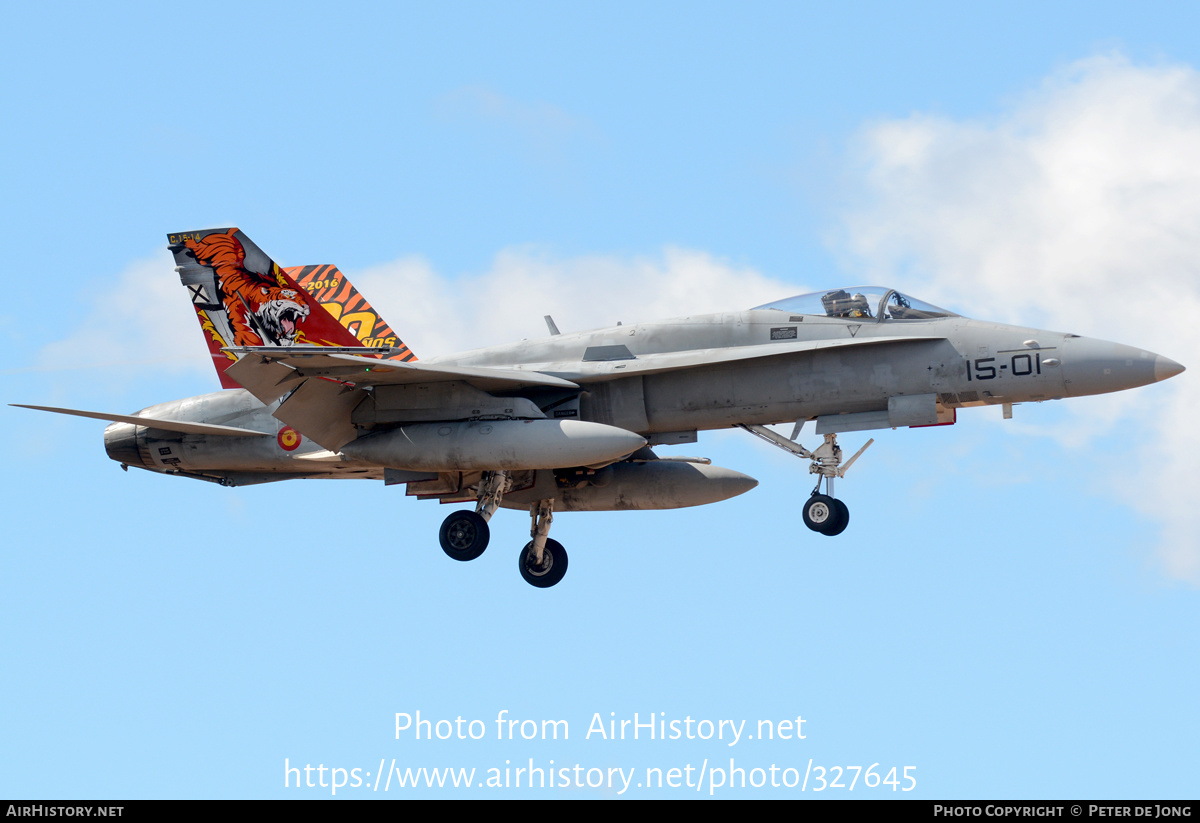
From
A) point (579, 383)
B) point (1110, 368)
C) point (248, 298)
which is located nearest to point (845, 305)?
point (1110, 368)

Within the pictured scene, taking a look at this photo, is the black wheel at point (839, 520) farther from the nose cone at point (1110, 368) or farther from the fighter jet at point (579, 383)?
the nose cone at point (1110, 368)

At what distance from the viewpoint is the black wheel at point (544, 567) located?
22516 millimetres

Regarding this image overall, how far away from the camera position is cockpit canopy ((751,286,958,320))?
1962 centimetres

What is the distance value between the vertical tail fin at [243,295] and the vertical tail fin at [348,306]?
3124 mm

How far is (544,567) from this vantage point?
2253 cm

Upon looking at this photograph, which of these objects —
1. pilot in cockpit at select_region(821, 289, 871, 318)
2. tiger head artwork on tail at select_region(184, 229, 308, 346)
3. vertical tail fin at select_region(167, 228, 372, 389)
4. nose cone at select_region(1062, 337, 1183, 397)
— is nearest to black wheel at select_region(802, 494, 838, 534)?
pilot in cockpit at select_region(821, 289, 871, 318)

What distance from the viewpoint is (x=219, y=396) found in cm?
2194

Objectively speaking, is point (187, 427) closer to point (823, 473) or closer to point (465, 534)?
point (465, 534)

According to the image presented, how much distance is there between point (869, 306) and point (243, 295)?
760 cm

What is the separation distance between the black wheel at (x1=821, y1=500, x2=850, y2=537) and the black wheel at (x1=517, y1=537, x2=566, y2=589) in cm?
451

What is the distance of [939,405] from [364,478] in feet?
25.6

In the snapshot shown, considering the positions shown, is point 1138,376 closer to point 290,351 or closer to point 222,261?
point 290,351

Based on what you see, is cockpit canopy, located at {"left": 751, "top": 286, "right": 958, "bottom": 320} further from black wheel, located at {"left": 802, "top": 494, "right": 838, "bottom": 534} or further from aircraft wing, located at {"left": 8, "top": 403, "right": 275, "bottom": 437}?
aircraft wing, located at {"left": 8, "top": 403, "right": 275, "bottom": 437}

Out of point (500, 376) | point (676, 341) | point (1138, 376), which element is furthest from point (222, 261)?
point (1138, 376)
